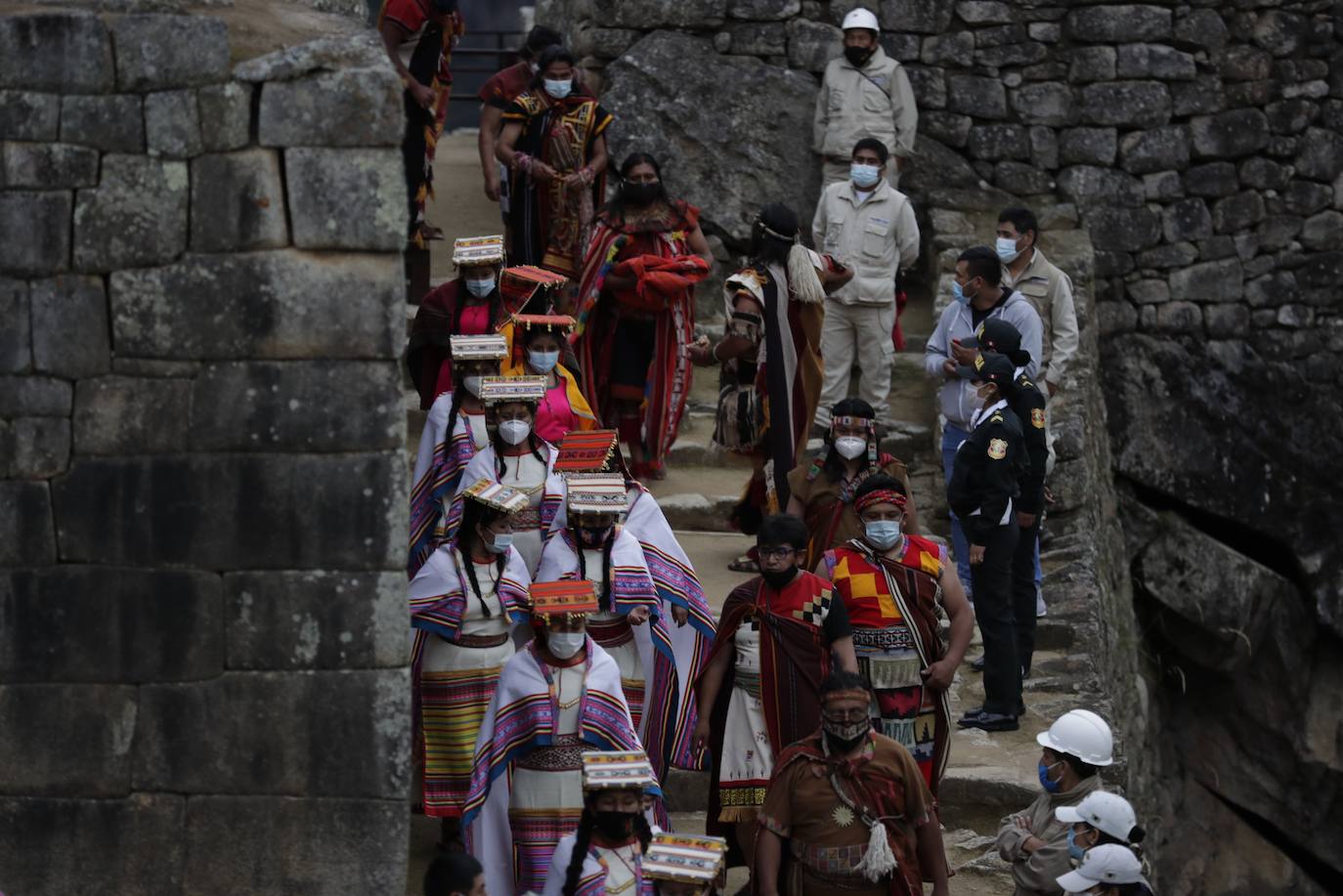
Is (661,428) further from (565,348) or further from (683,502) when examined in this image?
(565,348)

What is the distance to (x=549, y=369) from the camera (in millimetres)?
8789

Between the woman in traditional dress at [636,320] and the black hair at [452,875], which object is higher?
the woman in traditional dress at [636,320]

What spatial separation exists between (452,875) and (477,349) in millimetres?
2689

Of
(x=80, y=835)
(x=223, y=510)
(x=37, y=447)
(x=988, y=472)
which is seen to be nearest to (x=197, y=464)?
(x=223, y=510)

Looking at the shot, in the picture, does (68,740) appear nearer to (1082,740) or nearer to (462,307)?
(1082,740)

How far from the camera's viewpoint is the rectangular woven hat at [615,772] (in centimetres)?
646

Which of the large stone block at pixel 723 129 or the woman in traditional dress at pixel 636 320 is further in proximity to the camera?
the large stone block at pixel 723 129

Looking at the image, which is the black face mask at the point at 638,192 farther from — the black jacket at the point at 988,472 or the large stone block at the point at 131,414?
the large stone block at the point at 131,414

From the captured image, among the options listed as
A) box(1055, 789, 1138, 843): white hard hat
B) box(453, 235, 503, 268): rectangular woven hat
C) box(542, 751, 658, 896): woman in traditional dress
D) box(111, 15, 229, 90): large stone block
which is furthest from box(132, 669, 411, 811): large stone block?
box(453, 235, 503, 268): rectangular woven hat

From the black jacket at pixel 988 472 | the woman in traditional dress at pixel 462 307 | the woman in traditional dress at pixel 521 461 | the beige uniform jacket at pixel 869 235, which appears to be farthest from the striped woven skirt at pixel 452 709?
the beige uniform jacket at pixel 869 235

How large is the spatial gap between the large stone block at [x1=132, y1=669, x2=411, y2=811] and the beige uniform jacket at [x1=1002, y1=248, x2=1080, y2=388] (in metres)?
5.12

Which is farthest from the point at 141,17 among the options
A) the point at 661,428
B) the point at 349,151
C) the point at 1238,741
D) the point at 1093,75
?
the point at 1238,741

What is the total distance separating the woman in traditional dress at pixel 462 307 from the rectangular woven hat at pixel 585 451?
103 centimetres

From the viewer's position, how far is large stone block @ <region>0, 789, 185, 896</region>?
601 centimetres
